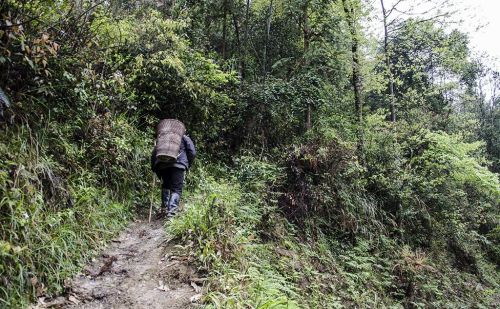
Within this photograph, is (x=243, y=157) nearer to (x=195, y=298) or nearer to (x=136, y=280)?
(x=136, y=280)

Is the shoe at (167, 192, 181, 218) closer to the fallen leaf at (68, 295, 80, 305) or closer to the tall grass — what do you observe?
the tall grass

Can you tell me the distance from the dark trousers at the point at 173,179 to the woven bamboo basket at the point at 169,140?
0.94ft

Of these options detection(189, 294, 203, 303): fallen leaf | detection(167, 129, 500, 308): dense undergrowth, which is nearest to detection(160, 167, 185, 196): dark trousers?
detection(167, 129, 500, 308): dense undergrowth

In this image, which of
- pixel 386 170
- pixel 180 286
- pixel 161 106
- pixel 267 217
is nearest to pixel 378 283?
pixel 267 217

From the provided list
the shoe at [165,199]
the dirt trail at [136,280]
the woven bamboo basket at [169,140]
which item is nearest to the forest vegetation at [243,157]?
the dirt trail at [136,280]

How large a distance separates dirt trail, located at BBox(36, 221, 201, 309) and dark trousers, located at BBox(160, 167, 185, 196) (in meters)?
1.33

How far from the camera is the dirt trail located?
14.4ft

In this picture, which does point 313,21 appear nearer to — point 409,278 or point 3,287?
point 409,278

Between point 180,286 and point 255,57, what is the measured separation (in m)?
12.1

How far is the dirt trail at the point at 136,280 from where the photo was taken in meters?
4.40

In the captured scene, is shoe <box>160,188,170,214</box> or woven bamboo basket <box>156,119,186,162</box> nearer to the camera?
woven bamboo basket <box>156,119,186,162</box>

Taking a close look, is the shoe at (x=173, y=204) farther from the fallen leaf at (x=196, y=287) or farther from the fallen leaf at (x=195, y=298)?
the fallen leaf at (x=195, y=298)

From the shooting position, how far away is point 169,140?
7.27 metres

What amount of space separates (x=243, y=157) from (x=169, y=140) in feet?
10.7
